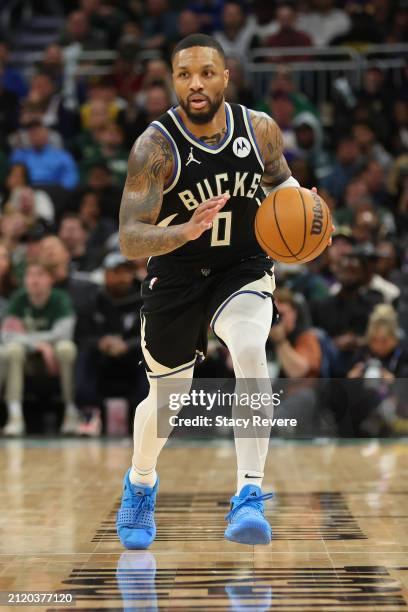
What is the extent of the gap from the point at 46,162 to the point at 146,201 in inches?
351

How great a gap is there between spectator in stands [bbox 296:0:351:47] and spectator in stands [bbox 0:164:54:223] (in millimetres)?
4905

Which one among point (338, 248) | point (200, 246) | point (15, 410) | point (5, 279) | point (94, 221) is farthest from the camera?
point (94, 221)

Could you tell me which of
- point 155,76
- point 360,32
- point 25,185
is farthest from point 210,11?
point 25,185

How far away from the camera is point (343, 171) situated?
13.3 meters

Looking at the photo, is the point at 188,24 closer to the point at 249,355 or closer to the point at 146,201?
Answer: the point at 146,201

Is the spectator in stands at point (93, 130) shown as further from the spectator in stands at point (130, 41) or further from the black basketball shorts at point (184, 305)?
the black basketball shorts at point (184, 305)

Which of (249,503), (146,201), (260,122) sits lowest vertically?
(249,503)

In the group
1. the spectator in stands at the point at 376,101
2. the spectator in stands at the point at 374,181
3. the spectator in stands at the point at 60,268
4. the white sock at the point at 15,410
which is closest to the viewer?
the white sock at the point at 15,410

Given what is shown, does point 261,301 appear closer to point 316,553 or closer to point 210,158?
point 210,158

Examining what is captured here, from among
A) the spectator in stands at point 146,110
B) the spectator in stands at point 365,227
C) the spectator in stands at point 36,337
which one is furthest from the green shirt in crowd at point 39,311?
the spectator in stands at point 146,110

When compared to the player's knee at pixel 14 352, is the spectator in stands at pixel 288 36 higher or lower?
higher

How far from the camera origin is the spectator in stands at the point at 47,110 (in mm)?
14648

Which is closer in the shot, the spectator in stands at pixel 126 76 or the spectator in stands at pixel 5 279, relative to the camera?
the spectator in stands at pixel 5 279

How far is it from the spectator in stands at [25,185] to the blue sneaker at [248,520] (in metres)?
8.21
